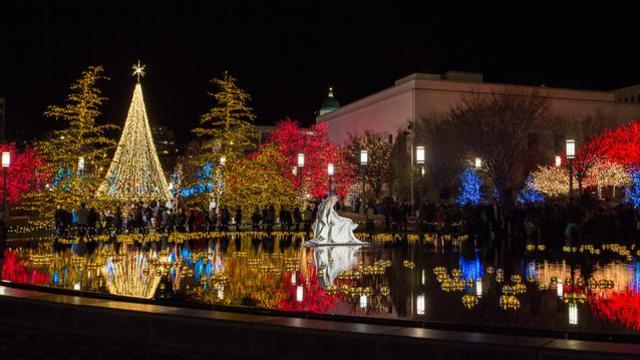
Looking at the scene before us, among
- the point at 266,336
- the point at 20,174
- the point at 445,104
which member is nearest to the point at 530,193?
the point at 445,104

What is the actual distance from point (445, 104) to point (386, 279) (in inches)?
2023

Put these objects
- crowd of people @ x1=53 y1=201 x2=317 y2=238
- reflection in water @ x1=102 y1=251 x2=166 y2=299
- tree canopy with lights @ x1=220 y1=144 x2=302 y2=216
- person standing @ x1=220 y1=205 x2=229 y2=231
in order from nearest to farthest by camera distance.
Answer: reflection in water @ x1=102 y1=251 x2=166 y2=299 < crowd of people @ x1=53 y1=201 x2=317 y2=238 < person standing @ x1=220 y1=205 x2=229 y2=231 < tree canopy with lights @ x1=220 y1=144 x2=302 y2=216

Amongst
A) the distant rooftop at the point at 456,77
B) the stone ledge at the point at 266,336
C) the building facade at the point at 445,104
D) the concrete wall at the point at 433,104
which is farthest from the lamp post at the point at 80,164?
the distant rooftop at the point at 456,77

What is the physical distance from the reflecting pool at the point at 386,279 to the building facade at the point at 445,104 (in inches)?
1601

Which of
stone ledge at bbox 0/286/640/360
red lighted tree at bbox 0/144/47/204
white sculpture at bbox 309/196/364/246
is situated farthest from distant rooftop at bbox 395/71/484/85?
stone ledge at bbox 0/286/640/360

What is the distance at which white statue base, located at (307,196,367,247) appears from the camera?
23.6m

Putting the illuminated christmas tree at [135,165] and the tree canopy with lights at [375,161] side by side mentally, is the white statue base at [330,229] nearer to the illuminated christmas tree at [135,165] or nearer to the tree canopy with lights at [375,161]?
the illuminated christmas tree at [135,165]

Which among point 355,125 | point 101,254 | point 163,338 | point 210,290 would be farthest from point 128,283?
point 355,125

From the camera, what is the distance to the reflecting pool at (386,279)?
9844mm

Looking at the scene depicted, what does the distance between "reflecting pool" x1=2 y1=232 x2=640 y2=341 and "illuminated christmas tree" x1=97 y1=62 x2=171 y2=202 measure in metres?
9.51

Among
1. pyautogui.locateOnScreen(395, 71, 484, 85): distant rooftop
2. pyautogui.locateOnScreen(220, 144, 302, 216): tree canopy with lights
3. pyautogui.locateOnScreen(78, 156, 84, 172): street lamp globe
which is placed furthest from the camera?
pyautogui.locateOnScreen(395, 71, 484, 85): distant rooftop

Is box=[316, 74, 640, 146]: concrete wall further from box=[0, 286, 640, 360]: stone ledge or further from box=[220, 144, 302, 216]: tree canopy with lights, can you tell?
box=[0, 286, 640, 360]: stone ledge

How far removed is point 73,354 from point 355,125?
226ft

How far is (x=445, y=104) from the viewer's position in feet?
209
